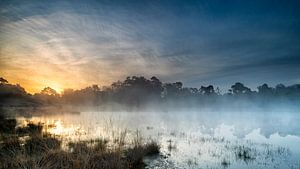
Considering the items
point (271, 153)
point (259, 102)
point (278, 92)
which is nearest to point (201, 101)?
point (259, 102)

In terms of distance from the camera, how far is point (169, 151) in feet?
45.9

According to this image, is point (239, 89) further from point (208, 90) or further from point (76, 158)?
point (76, 158)

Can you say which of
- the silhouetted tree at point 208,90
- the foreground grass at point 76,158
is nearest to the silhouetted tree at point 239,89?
the silhouetted tree at point 208,90

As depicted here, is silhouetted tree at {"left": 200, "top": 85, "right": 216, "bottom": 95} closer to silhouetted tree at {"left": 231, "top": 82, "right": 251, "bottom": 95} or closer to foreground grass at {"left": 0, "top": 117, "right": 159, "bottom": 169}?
silhouetted tree at {"left": 231, "top": 82, "right": 251, "bottom": 95}

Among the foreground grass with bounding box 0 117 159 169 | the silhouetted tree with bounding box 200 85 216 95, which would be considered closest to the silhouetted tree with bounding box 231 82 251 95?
the silhouetted tree with bounding box 200 85 216 95

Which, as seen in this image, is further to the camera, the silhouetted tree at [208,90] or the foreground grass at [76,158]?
the silhouetted tree at [208,90]

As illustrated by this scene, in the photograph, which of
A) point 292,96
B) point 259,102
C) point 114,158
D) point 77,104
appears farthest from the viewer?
point 77,104

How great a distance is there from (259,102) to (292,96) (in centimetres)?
1351

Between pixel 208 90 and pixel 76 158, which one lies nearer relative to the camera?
pixel 76 158

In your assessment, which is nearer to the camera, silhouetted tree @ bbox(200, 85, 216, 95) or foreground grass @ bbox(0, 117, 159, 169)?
foreground grass @ bbox(0, 117, 159, 169)

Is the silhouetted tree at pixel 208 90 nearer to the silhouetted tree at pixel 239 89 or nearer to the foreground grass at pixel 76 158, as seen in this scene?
the silhouetted tree at pixel 239 89

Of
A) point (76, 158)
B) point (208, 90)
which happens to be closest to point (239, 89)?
point (208, 90)

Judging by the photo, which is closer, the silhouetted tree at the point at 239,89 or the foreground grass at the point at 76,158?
the foreground grass at the point at 76,158

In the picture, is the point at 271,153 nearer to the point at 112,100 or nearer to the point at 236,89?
the point at 236,89
